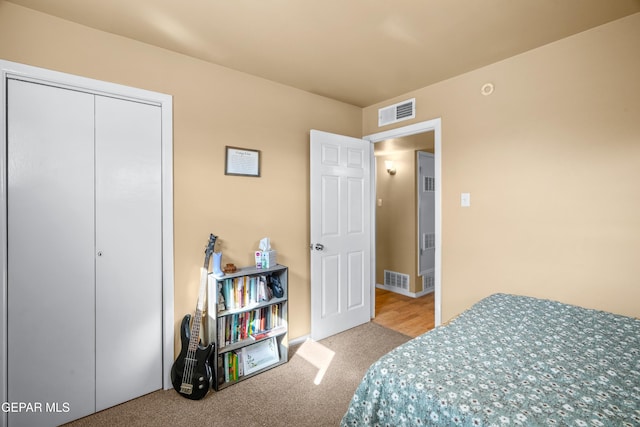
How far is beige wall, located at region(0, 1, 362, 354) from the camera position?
1856 millimetres

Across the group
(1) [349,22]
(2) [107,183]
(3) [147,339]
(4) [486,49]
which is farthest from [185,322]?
(4) [486,49]

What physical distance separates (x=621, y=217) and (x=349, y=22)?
211cm

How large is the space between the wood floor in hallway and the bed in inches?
68.5

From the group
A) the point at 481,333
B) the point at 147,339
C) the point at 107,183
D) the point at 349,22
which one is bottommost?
the point at 147,339

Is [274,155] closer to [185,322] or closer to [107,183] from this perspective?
[107,183]

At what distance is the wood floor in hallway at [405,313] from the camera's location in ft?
10.9

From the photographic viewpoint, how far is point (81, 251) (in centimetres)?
191

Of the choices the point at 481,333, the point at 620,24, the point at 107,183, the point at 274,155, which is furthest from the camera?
the point at 274,155

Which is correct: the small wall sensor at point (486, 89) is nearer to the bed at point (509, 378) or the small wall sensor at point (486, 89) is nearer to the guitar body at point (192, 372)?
the bed at point (509, 378)

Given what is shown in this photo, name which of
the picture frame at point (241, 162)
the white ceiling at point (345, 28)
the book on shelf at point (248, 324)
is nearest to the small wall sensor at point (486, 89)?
the white ceiling at point (345, 28)

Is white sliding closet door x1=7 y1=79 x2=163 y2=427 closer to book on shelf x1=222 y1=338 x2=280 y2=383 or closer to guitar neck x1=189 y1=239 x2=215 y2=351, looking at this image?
guitar neck x1=189 y1=239 x2=215 y2=351

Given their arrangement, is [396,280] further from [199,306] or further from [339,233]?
[199,306]

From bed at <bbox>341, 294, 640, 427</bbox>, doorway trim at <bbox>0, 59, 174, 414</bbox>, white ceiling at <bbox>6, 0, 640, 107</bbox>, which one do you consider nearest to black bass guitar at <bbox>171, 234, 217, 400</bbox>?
doorway trim at <bbox>0, 59, 174, 414</bbox>

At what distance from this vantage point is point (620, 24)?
73.4 inches
